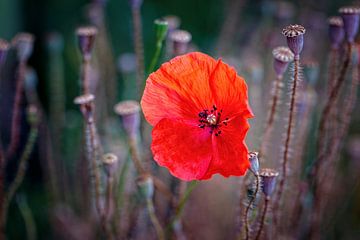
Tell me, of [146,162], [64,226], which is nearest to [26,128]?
[64,226]

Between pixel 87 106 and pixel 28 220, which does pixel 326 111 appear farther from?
pixel 28 220

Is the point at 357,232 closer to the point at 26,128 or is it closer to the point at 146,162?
the point at 146,162

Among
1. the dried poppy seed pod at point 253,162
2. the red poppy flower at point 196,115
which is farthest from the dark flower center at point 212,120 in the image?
the dried poppy seed pod at point 253,162

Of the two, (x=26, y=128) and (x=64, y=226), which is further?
(x=26, y=128)

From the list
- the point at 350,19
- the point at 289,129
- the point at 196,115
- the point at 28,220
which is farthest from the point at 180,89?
the point at 28,220

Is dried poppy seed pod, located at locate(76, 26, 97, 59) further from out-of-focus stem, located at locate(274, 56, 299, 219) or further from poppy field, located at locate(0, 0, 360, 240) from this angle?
out-of-focus stem, located at locate(274, 56, 299, 219)

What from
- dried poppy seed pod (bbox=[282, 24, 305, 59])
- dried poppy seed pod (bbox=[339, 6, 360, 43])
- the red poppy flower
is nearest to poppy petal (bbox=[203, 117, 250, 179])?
the red poppy flower

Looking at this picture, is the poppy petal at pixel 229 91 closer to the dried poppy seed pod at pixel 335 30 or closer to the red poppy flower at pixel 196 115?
the red poppy flower at pixel 196 115
